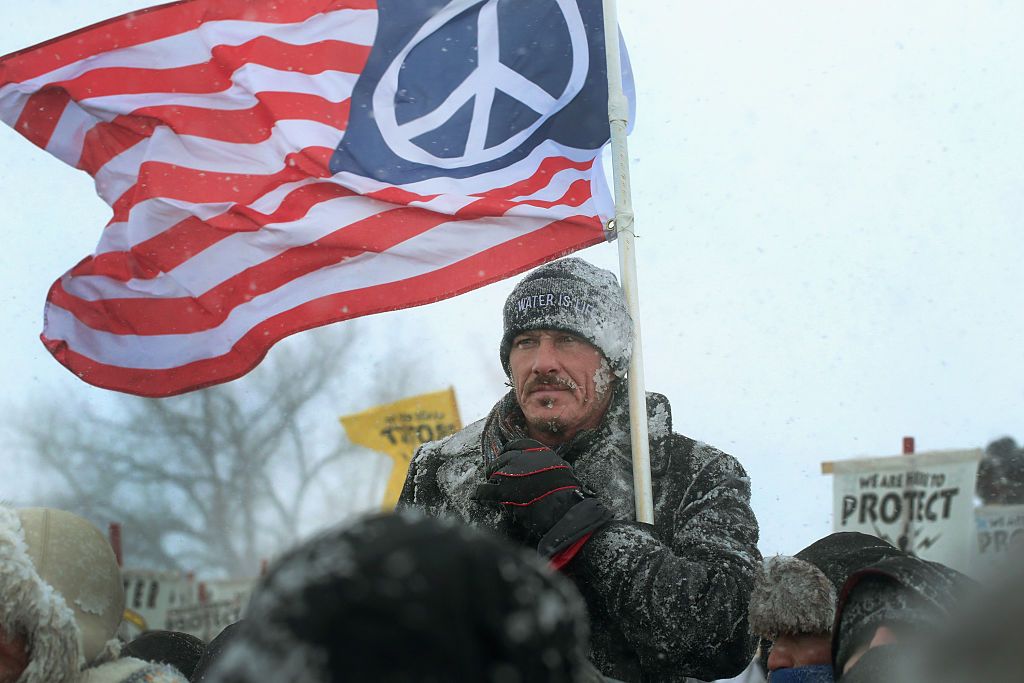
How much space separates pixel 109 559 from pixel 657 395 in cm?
157

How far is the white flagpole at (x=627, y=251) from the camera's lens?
9.35ft

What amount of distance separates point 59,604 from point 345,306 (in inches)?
72.8

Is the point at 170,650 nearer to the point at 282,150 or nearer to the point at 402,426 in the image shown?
the point at 282,150

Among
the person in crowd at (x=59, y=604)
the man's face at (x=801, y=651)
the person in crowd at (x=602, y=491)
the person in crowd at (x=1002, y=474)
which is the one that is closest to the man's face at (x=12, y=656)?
the person in crowd at (x=59, y=604)

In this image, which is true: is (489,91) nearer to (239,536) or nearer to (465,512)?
(465,512)

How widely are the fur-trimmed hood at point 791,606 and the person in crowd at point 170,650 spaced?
5.93 ft

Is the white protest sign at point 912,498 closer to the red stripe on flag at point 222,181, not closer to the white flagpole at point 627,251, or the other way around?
the white flagpole at point 627,251

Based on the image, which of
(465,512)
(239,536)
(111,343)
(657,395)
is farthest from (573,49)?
(239,536)

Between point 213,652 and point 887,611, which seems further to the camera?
point 213,652

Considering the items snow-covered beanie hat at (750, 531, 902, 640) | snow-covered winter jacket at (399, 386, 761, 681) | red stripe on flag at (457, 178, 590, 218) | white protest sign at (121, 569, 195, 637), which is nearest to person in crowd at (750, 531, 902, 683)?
snow-covered beanie hat at (750, 531, 902, 640)

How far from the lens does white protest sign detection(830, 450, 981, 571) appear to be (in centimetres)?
702

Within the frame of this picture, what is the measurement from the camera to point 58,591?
2500 mm

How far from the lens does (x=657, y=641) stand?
8.11 ft

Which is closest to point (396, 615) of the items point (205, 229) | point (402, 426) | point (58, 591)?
point (58, 591)
